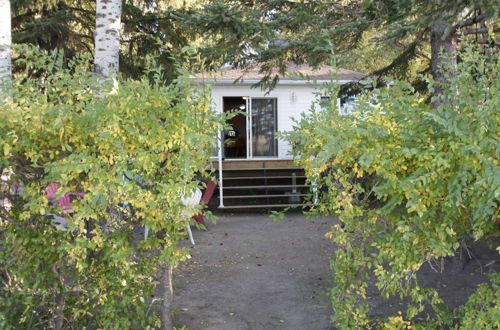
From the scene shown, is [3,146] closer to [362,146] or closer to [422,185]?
[362,146]

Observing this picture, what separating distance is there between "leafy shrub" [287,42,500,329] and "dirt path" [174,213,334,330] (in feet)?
2.74

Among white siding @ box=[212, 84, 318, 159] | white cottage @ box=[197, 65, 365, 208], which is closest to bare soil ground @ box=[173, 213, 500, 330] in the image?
white cottage @ box=[197, 65, 365, 208]

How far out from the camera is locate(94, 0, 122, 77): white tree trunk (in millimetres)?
5297

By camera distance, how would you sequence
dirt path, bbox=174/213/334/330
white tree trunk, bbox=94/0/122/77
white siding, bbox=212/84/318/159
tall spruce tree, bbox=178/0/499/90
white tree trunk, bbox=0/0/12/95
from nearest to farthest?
dirt path, bbox=174/213/334/330 → white tree trunk, bbox=0/0/12/95 → white tree trunk, bbox=94/0/122/77 → tall spruce tree, bbox=178/0/499/90 → white siding, bbox=212/84/318/159

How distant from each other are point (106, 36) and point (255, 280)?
3.58 m

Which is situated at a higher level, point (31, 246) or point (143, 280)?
point (31, 246)

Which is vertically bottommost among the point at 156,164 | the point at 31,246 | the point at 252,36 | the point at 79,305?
the point at 79,305

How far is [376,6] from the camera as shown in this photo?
7879mm

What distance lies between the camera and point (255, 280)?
5.89 metres

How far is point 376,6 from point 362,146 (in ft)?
19.6

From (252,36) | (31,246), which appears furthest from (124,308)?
(252,36)

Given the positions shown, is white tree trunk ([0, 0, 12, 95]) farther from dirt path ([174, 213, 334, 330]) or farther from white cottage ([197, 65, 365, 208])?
white cottage ([197, 65, 365, 208])

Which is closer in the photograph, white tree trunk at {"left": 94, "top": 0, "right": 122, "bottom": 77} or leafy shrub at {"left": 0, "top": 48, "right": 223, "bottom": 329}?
leafy shrub at {"left": 0, "top": 48, "right": 223, "bottom": 329}

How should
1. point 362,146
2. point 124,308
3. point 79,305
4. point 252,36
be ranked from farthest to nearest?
point 252,36 < point 79,305 < point 124,308 < point 362,146
